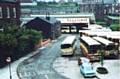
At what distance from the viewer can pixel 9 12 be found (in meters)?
70.9

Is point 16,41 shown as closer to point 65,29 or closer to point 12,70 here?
point 12,70

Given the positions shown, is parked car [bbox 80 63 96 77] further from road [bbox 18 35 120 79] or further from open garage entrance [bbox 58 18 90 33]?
open garage entrance [bbox 58 18 90 33]

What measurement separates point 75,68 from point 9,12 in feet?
87.1

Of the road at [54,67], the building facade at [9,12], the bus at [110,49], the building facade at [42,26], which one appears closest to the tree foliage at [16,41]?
the road at [54,67]

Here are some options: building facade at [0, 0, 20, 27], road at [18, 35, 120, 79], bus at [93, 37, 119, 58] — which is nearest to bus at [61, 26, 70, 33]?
building facade at [0, 0, 20, 27]

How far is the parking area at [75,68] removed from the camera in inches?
1706

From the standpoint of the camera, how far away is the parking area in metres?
43.3

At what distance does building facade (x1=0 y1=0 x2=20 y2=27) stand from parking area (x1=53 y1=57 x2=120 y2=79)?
1489 centimetres

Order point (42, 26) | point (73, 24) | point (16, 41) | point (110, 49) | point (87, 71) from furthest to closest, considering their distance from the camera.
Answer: point (73, 24)
point (42, 26)
point (16, 41)
point (110, 49)
point (87, 71)

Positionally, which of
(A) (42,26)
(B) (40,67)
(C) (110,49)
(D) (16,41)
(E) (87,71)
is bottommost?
(B) (40,67)

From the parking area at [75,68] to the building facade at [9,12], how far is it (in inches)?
586

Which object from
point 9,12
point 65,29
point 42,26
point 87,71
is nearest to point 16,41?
point 9,12

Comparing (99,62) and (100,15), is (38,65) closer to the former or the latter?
(99,62)

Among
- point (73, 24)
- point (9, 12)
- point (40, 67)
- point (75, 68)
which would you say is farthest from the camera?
point (73, 24)
